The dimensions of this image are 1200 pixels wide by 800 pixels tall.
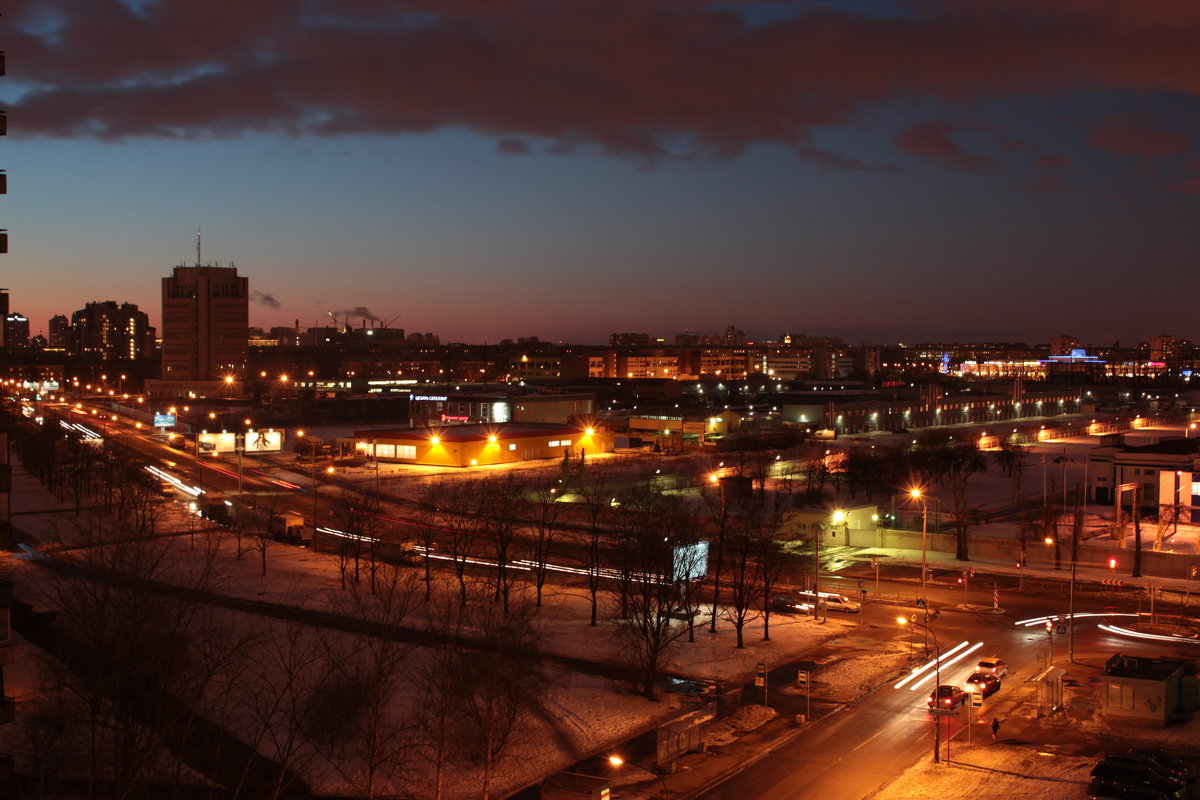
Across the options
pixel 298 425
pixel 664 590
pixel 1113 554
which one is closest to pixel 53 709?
pixel 664 590

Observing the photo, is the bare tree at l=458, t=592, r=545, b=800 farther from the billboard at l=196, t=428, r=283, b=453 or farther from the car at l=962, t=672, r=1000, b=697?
the billboard at l=196, t=428, r=283, b=453

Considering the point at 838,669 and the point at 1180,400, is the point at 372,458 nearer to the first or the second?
the point at 838,669

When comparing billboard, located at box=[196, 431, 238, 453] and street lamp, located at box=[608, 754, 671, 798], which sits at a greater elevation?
billboard, located at box=[196, 431, 238, 453]

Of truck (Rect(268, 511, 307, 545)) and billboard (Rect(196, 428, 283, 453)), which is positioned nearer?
truck (Rect(268, 511, 307, 545))

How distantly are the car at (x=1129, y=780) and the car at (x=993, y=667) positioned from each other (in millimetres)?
4112

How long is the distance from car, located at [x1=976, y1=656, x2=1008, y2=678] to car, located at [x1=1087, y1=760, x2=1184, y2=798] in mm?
4112

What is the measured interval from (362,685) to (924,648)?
9849 millimetres

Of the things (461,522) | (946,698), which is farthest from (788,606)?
(461,522)

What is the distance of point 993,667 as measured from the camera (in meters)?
16.3

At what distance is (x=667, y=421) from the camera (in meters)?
54.5

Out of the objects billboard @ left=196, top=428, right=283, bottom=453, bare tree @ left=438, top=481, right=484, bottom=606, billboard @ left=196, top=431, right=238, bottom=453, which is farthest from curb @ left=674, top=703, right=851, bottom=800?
billboard @ left=196, top=431, right=238, bottom=453

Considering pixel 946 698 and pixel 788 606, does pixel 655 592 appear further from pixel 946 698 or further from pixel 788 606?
pixel 946 698

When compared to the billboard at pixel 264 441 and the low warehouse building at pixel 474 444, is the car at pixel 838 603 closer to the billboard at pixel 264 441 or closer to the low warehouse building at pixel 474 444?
the low warehouse building at pixel 474 444

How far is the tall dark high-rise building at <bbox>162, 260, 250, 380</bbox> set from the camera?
4040 inches
